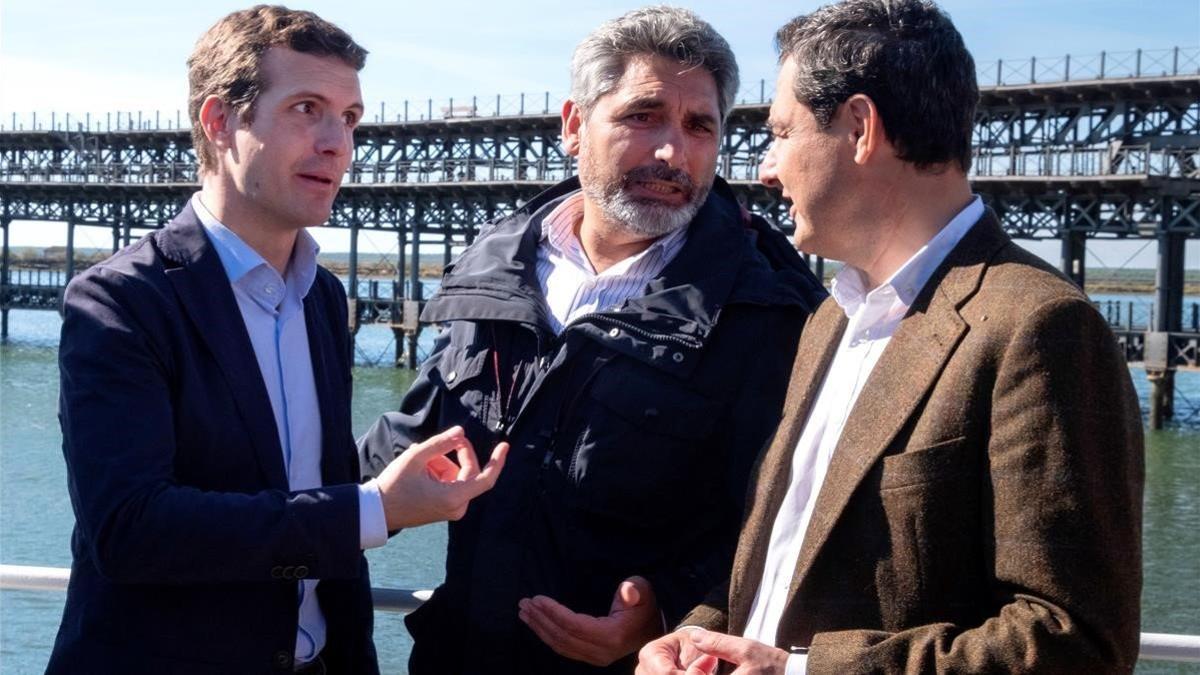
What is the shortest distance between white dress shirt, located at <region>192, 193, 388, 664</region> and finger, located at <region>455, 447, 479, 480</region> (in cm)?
39

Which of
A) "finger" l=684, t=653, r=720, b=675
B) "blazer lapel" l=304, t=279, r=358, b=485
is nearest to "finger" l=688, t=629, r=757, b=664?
"finger" l=684, t=653, r=720, b=675

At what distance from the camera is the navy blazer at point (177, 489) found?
239 cm

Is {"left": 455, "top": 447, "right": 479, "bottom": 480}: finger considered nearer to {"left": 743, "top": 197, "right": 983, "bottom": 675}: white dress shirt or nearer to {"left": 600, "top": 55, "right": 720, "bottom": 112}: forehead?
{"left": 743, "top": 197, "right": 983, "bottom": 675}: white dress shirt

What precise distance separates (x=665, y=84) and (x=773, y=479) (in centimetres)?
112

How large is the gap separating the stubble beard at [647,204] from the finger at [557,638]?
928mm

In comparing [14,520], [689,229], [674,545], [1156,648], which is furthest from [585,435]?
[14,520]

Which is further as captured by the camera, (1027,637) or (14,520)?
(14,520)

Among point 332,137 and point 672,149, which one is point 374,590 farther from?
point 672,149

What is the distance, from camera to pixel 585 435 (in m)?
3.04

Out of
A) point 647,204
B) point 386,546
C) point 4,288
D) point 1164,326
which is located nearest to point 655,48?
point 647,204

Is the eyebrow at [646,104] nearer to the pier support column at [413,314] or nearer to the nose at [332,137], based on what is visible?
the nose at [332,137]

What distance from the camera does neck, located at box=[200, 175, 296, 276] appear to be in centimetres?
280

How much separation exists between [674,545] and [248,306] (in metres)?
1.08

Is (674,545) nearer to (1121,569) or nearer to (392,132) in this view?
(1121,569)
